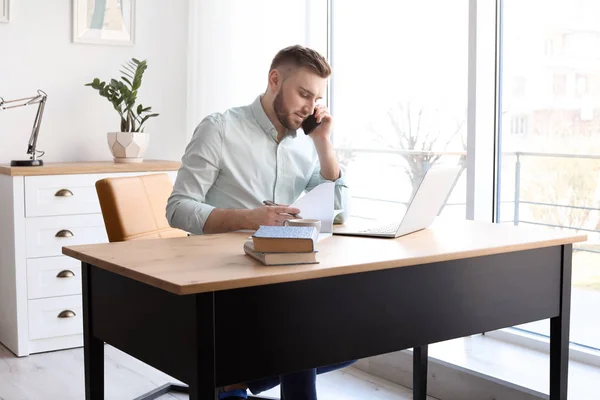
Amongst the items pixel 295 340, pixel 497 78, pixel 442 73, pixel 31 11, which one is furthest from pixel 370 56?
pixel 295 340

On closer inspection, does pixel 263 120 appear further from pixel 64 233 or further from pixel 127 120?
pixel 127 120

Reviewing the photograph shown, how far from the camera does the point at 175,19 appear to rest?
464 cm

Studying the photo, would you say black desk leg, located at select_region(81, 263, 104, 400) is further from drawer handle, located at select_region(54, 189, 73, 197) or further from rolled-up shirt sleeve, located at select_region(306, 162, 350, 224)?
drawer handle, located at select_region(54, 189, 73, 197)

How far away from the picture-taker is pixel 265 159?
2705 millimetres

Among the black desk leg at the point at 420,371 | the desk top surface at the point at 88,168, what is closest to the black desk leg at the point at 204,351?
the black desk leg at the point at 420,371

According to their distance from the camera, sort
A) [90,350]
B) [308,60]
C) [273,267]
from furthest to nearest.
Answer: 1. [308,60]
2. [90,350]
3. [273,267]

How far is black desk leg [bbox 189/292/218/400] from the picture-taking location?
64.0 inches

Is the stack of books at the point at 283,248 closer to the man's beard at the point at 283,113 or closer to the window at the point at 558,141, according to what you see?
the man's beard at the point at 283,113

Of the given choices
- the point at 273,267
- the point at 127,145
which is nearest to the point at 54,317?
the point at 127,145

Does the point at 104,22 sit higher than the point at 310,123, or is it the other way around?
the point at 104,22

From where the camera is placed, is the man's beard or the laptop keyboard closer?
the laptop keyboard

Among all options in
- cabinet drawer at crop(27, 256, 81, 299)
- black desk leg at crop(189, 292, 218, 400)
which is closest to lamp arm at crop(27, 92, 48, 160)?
cabinet drawer at crop(27, 256, 81, 299)

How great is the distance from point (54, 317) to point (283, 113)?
74.2 inches

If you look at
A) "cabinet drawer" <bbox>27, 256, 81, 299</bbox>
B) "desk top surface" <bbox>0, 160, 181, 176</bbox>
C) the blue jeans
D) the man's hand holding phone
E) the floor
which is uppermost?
the man's hand holding phone
